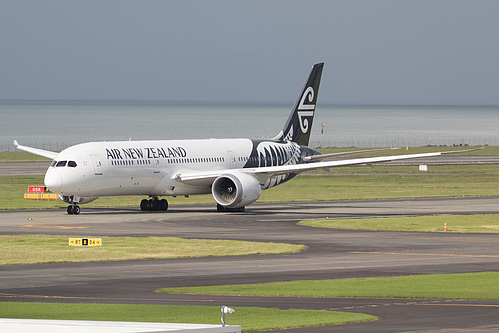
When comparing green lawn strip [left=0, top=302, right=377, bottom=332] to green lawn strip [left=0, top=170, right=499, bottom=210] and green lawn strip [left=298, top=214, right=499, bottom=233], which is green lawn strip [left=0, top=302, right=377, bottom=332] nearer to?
green lawn strip [left=298, top=214, right=499, bottom=233]

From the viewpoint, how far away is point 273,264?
39.1m

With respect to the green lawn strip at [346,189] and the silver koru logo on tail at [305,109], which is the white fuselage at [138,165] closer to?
the green lawn strip at [346,189]

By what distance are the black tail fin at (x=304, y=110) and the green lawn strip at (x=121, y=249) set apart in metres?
30.6

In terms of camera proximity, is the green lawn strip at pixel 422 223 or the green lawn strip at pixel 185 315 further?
the green lawn strip at pixel 422 223

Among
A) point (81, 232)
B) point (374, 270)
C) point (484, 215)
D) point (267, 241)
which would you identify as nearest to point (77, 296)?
point (374, 270)

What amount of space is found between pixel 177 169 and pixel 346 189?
26.0m

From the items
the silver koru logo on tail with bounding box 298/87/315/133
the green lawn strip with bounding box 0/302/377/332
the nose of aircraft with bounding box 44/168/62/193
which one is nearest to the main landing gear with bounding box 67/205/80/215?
the nose of aircraft with bounding box 44/168/62/193

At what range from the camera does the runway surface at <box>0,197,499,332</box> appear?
89.6ft

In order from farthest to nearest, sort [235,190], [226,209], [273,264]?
[226,209], [235,190], [273,264]

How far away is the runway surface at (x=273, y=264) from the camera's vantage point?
2730 centimetres

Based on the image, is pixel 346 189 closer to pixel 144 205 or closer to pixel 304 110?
pixel 304 110

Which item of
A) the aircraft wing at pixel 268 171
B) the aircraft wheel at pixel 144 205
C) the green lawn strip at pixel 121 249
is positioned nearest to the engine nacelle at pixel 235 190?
the aircraft wing at pixel 268 171

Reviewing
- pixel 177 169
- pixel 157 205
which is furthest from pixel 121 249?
pixel 157 205

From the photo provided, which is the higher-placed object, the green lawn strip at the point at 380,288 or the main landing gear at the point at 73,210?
the main landing gear at the point at 73,210
